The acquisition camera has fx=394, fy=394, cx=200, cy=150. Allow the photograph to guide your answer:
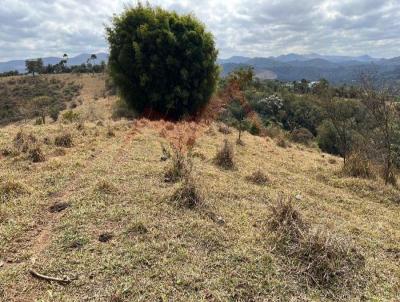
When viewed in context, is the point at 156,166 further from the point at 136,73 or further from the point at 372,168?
the point at 136,73

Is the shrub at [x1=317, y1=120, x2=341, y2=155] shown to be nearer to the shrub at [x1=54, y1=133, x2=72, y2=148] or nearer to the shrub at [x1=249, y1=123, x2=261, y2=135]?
the shrub at [x1=249, y1=123, x2=261, y2=135]

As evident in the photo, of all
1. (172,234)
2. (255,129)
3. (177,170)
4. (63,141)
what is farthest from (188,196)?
(255,129)

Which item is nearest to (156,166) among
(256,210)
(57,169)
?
(57,169)

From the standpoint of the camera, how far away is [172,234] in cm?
510

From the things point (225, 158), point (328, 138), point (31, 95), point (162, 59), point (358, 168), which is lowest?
point (328, 138)

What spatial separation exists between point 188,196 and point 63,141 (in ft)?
16.7

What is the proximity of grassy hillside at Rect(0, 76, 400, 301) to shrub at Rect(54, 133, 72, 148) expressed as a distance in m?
0.84

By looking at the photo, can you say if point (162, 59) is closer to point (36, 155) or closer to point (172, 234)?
point (36, 155)

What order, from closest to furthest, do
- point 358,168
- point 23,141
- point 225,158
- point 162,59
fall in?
point 225,158, point 23,141, point 358,168, point 162,59

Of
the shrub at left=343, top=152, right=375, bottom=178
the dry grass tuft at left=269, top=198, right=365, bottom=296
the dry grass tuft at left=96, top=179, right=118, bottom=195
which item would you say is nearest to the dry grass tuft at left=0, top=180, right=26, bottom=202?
the dry grass tuft at left=96, top=179, right=118, bottom=195

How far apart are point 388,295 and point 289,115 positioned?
124 ft

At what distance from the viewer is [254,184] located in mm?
7953

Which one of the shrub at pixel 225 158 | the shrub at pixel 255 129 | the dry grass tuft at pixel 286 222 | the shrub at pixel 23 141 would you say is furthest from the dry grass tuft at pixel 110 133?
the shrub at pixel 255 129

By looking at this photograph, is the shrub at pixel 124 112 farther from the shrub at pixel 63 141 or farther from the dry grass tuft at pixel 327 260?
the dry grass tuft at pixel 327 260
